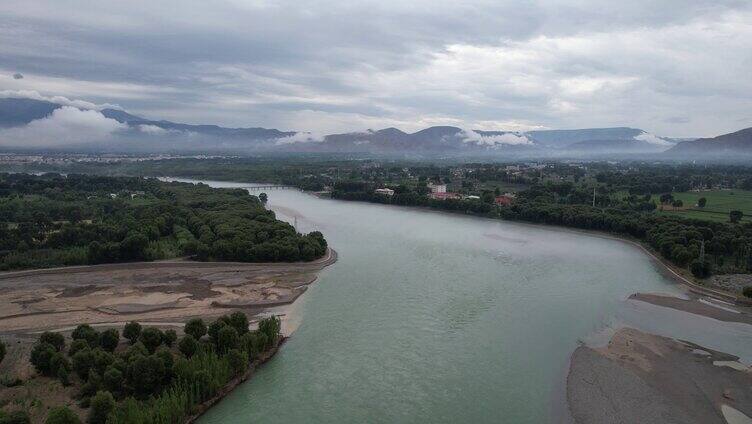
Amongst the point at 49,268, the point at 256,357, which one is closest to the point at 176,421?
the point at 256,357

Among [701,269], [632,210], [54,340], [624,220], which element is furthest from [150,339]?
[632,210]

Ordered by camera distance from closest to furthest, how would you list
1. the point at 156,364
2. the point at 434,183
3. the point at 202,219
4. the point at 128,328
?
the point at 156,364
the point at 128,328
the point at 202,219
the point at 434,183

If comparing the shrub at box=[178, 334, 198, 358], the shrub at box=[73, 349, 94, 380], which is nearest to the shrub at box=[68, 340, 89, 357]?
the shrub at box=[73, 349, 94, 380]

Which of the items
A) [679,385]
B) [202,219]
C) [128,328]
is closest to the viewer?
[679,385]

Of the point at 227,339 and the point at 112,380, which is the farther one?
the point at 227,339

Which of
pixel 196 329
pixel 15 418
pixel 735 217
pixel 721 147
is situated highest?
pixel 721 147

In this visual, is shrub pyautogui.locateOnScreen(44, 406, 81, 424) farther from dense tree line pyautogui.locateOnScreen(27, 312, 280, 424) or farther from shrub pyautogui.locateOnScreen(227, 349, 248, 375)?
shrub pyautogui.locateOnScreen(227, 349, 248, 375)

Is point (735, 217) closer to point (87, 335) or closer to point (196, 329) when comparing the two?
point (196, 329)

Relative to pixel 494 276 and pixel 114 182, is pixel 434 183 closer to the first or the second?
pixel 114 182
